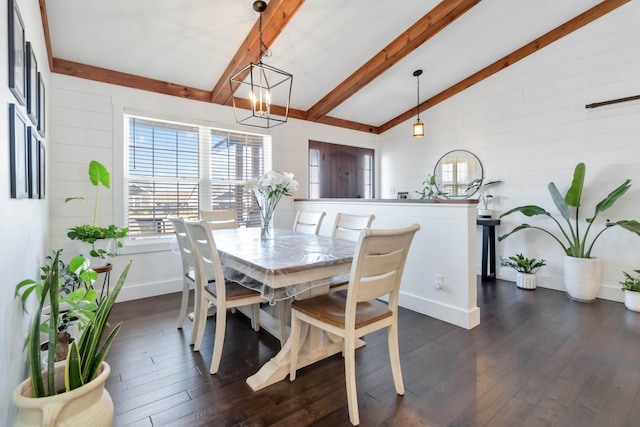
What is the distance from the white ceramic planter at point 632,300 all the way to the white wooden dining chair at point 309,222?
3190mm

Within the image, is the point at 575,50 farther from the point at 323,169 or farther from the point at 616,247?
the point at 323,169

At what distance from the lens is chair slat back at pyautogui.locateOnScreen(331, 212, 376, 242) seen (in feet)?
8.79

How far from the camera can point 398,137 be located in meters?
5.68

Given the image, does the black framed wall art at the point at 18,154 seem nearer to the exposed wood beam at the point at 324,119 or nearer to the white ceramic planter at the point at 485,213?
the exposed wood beam at the point at 324,119

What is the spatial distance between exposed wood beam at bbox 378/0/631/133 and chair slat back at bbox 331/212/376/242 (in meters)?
3.33

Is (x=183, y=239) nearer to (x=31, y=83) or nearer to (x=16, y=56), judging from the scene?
(x=31, y=83)

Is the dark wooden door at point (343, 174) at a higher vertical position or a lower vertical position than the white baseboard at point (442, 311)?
higher

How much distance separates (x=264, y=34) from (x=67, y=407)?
118 inches

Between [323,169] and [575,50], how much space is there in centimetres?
361

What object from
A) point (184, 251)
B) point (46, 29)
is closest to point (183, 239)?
point (184, 251)

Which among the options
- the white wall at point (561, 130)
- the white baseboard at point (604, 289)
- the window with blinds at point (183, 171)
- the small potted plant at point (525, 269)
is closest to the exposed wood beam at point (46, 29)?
the window with blinds at point (183, 171)

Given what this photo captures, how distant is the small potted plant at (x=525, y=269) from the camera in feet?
12.5

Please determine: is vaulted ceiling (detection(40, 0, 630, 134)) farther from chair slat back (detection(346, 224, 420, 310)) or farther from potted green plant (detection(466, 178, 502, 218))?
chair slat back (detection(346, 224, 420, 310))

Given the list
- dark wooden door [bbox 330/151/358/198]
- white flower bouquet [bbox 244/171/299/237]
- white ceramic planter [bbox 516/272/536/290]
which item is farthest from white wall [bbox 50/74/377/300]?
white ceramic planter [bbox 516/272/536/290]
